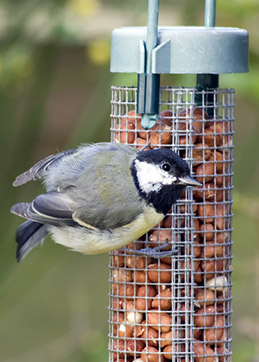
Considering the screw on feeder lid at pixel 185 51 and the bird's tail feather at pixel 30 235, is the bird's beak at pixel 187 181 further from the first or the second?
the bird's tail feather at pixel 30 235

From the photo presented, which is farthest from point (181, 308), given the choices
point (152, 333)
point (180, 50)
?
point (180, 50)

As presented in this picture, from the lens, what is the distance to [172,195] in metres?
3.54

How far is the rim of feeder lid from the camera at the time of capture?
347 centimetres

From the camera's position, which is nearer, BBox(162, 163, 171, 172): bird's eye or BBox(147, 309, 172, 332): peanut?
BBox(162, 163, 171, 172): bird's eye

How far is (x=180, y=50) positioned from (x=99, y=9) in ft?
5.24

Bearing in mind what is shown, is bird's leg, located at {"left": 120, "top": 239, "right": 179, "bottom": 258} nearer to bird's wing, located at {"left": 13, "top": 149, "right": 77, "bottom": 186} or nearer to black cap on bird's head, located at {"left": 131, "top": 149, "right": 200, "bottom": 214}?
black cap on bird's head, located at {"left": 131, "top": 149, "right": 200, "bottom": 214}

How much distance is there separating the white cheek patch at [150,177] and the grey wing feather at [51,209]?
0.99ft

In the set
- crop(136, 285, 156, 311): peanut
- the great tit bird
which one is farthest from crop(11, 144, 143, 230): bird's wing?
crop(136, 285, 156, 311): peanut

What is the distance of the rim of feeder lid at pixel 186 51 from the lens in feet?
11.4

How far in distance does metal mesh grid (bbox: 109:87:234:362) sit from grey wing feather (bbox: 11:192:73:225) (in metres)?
0.36

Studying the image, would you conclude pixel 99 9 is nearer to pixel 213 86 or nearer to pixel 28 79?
pixel 28 79

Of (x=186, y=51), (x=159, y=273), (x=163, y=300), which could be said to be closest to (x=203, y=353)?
(x=163, y=300)

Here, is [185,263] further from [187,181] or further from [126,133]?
[126,133]

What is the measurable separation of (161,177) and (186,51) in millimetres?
508
